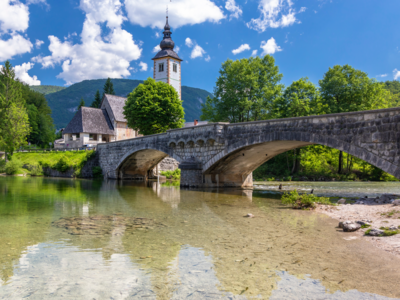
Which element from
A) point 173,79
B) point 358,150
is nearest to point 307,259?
point 358,150

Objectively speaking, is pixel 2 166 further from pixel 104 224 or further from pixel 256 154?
pixel 104 224

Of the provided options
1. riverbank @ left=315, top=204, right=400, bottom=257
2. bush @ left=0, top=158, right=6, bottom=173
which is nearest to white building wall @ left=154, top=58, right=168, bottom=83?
bush @ left=0, top=158, right=6, bottom=173

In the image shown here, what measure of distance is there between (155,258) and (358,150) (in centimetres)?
1027

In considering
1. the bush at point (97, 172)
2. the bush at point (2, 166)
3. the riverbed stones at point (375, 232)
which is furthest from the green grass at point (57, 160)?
the riverbed stones at point (375, 232)

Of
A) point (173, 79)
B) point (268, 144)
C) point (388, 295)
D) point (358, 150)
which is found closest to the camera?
point (388, 295)

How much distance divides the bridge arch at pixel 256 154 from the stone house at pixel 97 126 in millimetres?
31196

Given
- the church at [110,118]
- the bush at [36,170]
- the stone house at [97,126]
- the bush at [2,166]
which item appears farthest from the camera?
the church at [110,118]

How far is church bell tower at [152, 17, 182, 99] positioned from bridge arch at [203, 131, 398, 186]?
41718 mm

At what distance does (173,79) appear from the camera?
2532 inches

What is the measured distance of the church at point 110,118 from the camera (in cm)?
5406

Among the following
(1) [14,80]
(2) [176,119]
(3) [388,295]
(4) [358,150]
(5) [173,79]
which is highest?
(5) [173,79]

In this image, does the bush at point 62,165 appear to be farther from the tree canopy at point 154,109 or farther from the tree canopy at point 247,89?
the tree canopy at point 247,89

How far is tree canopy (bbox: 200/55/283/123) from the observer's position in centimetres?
3781

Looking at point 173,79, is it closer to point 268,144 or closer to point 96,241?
point 268,144
